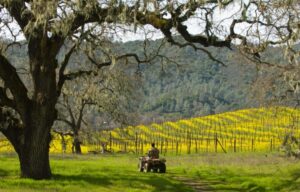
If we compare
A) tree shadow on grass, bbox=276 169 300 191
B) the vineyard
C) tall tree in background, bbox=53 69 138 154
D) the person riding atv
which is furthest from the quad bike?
the vineyard

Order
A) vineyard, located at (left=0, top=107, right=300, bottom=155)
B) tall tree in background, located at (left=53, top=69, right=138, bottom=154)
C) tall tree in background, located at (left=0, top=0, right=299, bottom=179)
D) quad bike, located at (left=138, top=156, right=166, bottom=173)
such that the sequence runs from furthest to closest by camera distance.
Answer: vineyard, located at (left=0, top=107, right=300, bottom=155)
tall tree in background, located at (left=53, top=69, right=138, bottom=154)
quad bike, located at (left=138, top=156, right=166, bottom=173)
tall tree in background, located at (left=0, top=0, right=299, bottom=179)

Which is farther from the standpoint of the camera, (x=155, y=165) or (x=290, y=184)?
(x=155, y=165)

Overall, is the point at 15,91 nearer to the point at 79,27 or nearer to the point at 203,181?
the point at 79,27

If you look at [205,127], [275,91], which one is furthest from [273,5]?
[205,127]

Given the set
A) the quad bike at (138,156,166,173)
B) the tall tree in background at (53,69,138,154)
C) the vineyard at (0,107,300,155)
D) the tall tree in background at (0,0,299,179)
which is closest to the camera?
the tall tree in background at (0,0,299,179)

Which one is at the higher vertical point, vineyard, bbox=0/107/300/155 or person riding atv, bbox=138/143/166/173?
vineyard, bbox=0/107/300/155

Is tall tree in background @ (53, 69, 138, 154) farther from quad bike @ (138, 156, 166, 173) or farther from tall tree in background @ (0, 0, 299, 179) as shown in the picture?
tall tree in background @ (0, 0, 299, 179)

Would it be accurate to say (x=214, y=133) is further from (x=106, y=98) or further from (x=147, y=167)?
(x=147, y=167)

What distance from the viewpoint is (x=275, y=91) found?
2675 cm

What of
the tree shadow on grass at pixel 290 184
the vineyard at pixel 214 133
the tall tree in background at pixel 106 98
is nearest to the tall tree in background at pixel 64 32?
the tree shadow on grass at pixel 290 184

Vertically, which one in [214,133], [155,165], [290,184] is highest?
[214,133]

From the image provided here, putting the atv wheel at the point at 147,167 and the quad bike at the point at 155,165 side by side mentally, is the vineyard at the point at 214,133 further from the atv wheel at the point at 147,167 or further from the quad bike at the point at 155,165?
the quad bike at the point at 155,165

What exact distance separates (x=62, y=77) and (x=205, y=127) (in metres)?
102

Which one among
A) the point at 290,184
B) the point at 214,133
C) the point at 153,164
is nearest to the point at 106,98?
the point at 153,164
